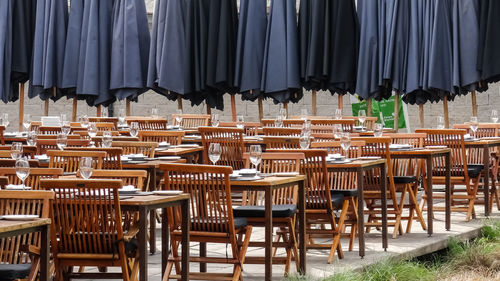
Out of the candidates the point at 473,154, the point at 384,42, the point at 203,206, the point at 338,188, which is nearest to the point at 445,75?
the point at 384,42

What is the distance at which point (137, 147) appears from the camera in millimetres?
7699

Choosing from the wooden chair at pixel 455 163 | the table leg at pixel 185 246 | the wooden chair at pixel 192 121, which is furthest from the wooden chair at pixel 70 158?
the wooden chair at pixel 192 121

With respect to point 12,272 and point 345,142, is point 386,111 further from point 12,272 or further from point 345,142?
point 12,272

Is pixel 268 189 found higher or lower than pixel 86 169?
lower

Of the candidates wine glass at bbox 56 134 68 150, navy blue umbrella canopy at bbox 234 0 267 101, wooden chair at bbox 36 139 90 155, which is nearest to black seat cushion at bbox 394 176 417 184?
wooden chair at bbox 36 139 90 155

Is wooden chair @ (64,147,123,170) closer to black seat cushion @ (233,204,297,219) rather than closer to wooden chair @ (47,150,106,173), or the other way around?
wooden chair @ (47,150,106,173)

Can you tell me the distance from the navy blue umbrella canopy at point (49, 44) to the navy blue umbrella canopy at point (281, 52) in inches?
97.0

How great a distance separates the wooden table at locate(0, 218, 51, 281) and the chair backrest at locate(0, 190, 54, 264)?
1.14 ft

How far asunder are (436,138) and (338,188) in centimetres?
213

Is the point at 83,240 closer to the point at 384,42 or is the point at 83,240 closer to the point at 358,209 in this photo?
the point at 358,209

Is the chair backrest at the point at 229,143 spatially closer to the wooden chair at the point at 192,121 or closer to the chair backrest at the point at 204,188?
the chair backrest at the point at 204,188

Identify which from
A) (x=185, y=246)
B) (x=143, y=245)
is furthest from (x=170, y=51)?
(x=143, y=245)

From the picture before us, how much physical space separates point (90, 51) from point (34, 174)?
22.0 feet

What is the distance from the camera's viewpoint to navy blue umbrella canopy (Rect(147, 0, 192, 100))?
1192cm
